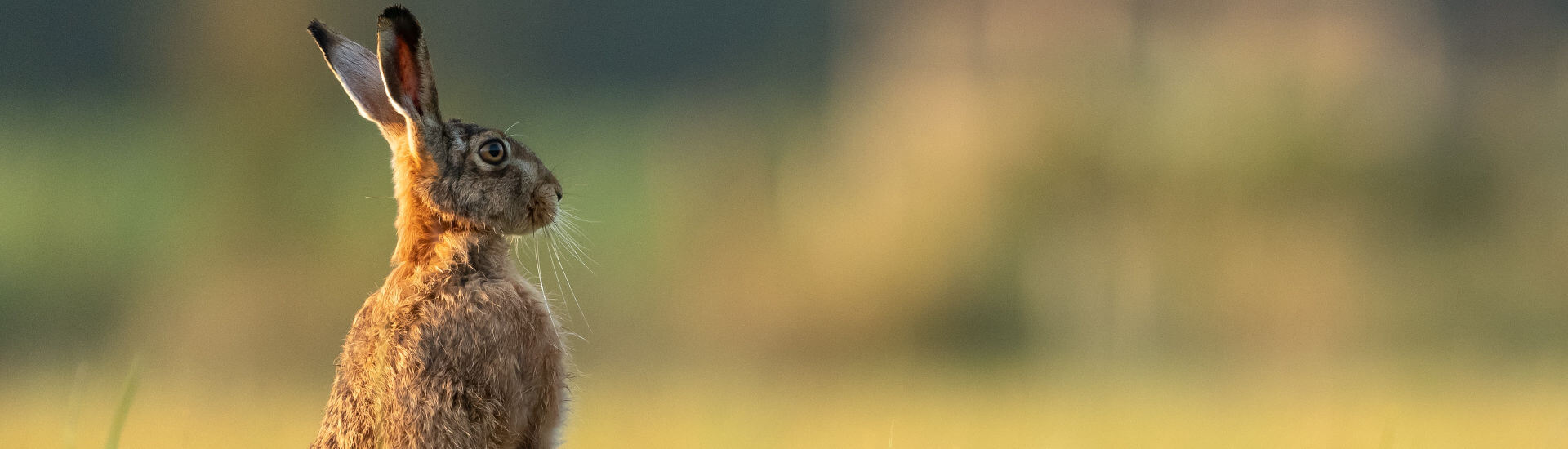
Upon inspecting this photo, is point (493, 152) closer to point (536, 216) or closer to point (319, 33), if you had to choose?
point (536, 216)

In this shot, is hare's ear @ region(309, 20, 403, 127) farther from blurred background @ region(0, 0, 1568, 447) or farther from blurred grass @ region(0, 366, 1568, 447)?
blurred background @ region(0, 0, 1568, 447)

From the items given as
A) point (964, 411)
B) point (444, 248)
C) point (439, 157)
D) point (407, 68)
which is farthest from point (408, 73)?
point (964, 411)

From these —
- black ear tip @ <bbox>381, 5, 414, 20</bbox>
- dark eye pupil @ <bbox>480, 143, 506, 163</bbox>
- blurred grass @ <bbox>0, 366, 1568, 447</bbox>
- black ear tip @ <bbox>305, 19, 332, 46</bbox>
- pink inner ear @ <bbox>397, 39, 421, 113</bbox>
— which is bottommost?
blurred grass @ <bbox>0, 366, 1568, 447</bbox>

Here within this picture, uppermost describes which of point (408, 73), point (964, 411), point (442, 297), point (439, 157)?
point (408, 73)

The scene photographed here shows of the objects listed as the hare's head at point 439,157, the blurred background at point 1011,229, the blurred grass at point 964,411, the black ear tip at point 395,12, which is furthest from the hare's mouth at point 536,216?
the blurred background at point 1011,229

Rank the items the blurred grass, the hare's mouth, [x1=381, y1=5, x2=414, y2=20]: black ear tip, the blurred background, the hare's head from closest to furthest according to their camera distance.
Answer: [x1=381, y1=5, x2=414, y2=20]: black ear tip
the hare's head
the hare's mouth
the blurred grass
the blurred background

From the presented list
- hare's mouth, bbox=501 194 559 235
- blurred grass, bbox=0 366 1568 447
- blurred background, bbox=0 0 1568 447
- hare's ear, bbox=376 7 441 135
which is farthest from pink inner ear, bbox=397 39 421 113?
blurred background, bbox=0 0 1568 447

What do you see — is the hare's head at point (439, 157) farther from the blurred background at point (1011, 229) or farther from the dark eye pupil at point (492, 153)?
the blurred background at point (1011, 229)
